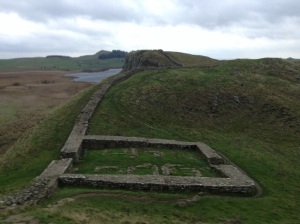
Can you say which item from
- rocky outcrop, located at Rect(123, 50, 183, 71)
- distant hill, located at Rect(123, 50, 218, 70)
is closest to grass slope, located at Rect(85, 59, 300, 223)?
rocky outcrop, located at Rect(123, 50, 183, 71)

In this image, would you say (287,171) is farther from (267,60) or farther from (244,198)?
(267,60)

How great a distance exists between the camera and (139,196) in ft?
64.8

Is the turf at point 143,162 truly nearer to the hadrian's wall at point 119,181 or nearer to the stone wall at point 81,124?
the hadrian's wall at point 119,181

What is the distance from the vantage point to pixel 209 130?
128 ft

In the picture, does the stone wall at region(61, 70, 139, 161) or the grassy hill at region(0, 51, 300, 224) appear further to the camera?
the stone wall at region(61, 70, 139, 161)

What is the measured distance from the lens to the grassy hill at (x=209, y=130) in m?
17.9

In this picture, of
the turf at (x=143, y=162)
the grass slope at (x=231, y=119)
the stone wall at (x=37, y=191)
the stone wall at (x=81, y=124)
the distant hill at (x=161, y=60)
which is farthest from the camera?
the distant hill at (x=161, y=60)

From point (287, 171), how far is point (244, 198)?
29.3ft

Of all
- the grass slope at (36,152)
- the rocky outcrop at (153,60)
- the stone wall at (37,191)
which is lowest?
the grass slope at (36,152)

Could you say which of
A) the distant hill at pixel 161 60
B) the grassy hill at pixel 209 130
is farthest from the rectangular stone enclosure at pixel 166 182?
the distant hill at pixel 161 60

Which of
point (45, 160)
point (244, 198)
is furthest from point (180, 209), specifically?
point (45, 160)

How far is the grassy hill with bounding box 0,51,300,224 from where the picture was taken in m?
17.9

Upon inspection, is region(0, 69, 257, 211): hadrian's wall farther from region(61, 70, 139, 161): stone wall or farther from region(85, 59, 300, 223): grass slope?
region(85, 59, 300, 223): grass slope

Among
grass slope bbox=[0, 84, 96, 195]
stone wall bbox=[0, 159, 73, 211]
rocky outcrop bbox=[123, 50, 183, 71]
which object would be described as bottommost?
grass slope bbox=[0, 84, 96, 195]
